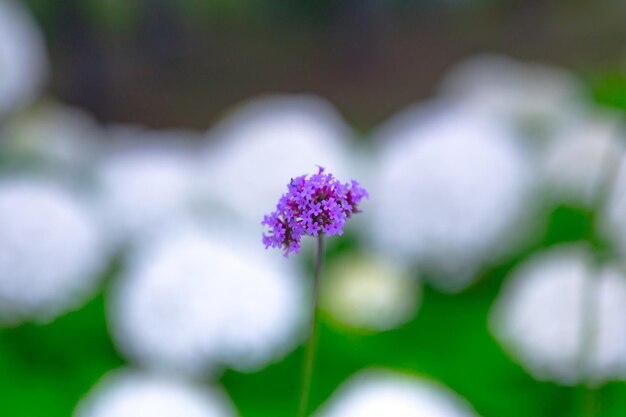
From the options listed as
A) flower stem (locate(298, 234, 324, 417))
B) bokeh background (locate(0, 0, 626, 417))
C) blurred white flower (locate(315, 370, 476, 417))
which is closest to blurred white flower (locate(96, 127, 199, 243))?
bokeh background (locate(0, 0, 626, 417))

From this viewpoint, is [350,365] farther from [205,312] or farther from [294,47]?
[294,47]

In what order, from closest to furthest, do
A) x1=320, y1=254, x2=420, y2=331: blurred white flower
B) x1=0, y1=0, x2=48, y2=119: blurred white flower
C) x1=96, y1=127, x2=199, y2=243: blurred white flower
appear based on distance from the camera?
1. x1=320, y1=254, x2=420, y2=331: blurred white flower
2. x1=96, y1=127, x2=199, y2=243: blurred white flower
3. x1=0, y1=0, x2=48, y2=119: blurred white flower

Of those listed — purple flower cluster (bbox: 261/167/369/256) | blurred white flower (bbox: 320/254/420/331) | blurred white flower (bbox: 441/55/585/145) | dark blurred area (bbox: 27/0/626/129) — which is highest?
Result: purple flower cluster (bbox: 261/167/369/256)

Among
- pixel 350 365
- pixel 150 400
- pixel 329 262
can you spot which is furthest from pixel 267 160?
pixel 150 400

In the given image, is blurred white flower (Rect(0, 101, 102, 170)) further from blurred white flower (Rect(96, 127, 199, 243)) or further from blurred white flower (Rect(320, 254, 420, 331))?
blurred white flower (Rect(320, 254, 420, 331))

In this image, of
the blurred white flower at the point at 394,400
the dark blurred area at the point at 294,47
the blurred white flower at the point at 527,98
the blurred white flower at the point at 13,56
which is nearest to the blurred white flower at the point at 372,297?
the blurred white flower at the point at 394,400

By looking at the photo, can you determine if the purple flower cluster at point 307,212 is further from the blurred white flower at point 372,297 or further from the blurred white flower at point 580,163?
the blurred white flower at point 580,163

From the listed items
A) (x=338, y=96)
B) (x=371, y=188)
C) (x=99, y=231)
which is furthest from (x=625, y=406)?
(x=338, y=96)

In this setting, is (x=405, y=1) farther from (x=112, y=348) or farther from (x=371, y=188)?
(x=112, y=348)
